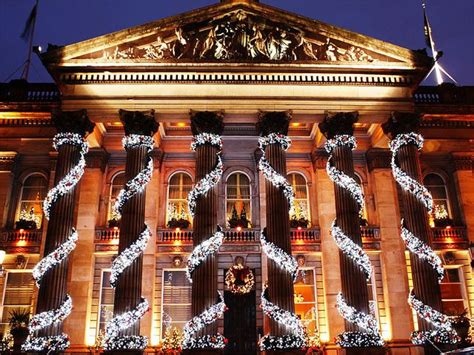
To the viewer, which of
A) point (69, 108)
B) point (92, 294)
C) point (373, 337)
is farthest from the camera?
point (92, 294)

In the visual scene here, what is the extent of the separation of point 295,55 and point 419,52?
200 inches

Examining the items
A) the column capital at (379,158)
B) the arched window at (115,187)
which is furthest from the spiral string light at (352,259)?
the arched window at (115,187)

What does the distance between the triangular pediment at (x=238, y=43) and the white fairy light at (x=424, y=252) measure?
7112 millimetres

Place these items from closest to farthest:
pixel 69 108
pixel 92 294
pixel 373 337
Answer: pixel 373 337
pixel 69 108
pixel 92 294

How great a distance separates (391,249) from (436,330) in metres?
5.42

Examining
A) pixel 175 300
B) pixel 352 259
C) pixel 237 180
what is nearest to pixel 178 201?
pixel 237 180

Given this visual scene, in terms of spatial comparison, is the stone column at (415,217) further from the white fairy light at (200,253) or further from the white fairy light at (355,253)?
the white fairy light at (200,253)

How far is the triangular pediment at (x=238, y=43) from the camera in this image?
19500 mm

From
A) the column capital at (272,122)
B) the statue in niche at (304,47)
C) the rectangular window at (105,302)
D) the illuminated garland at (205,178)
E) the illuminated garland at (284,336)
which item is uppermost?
the statue in niche at (304,47)

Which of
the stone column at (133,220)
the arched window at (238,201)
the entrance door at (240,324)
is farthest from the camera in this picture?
the arched window at (238,201)

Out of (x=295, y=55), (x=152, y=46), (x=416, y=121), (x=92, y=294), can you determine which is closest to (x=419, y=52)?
(x=416, y=121)

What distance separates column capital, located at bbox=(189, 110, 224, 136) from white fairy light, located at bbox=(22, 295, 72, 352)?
816 centimetres

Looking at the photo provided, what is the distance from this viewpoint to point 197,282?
17.2m

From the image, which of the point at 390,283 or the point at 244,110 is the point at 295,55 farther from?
the point at 390,283
